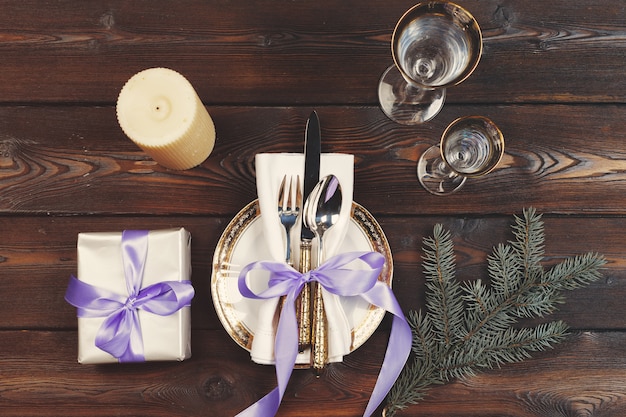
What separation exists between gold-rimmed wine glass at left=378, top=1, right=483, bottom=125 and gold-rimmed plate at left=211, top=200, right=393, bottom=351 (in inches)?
7.4

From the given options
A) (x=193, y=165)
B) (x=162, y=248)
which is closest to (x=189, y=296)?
(x=162, y=248)

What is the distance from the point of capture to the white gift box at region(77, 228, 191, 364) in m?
0.71

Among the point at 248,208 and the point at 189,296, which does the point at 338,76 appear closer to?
the point at 248,208

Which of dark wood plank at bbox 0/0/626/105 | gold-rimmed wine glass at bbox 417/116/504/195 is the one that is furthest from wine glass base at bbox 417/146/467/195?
dark wood plank at bbox 0/0/626/105

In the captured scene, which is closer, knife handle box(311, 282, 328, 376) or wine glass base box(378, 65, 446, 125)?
knife handle box(311, 282, 328, 376)

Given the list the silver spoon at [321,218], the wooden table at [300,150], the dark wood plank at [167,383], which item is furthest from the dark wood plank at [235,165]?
the dark wood plank at [167,383]

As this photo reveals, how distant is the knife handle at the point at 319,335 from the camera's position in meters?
0.67

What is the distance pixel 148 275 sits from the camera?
714 mm

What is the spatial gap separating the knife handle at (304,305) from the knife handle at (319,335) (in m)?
0.01

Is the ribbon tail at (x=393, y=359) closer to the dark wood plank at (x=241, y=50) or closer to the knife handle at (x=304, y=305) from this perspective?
the knife handle at (x=304, y=305)

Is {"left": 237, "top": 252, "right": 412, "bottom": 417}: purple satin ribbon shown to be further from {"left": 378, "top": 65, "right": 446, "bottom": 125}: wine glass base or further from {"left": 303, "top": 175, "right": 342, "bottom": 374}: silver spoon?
{"left": 378, "top": 65, "right": 446, "bottom": 125}: wine glass base

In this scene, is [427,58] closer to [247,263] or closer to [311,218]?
[311,218]

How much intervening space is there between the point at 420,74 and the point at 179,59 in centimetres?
37

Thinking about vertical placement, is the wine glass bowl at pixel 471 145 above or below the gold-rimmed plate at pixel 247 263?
above
